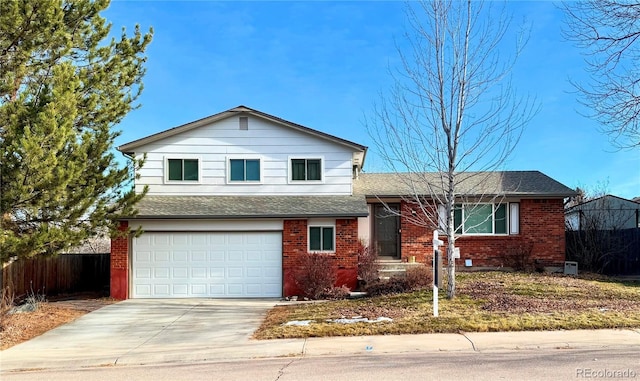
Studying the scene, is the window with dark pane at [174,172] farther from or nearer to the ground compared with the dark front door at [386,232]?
farther from the ground

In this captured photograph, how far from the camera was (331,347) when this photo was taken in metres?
8.96

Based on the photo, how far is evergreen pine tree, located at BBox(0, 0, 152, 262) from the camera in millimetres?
11352

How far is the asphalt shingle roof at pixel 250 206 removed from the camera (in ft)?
52.7

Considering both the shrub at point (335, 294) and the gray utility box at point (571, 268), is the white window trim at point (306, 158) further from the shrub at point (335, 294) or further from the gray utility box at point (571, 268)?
the gray utility box at point (571, 268)

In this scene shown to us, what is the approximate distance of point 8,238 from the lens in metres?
11.3

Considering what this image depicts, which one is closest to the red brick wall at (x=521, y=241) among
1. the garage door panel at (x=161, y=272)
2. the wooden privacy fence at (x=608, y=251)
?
the wooden privacy fence at (x=608, y=251)

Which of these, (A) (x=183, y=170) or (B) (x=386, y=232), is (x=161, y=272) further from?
(B) (x=386, y=232)

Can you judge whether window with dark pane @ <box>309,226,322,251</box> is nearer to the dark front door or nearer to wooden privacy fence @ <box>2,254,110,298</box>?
the dark front door

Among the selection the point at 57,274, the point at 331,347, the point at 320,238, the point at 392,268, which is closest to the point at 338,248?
the point at 320,238

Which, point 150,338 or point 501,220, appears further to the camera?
point 501,220

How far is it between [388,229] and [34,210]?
12036mm

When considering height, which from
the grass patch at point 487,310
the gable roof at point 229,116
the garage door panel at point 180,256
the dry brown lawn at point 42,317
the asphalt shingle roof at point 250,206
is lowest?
the dry brown lawn at point 42,317

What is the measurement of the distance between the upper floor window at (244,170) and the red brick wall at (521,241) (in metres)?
5.58

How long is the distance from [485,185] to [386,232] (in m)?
4.15
